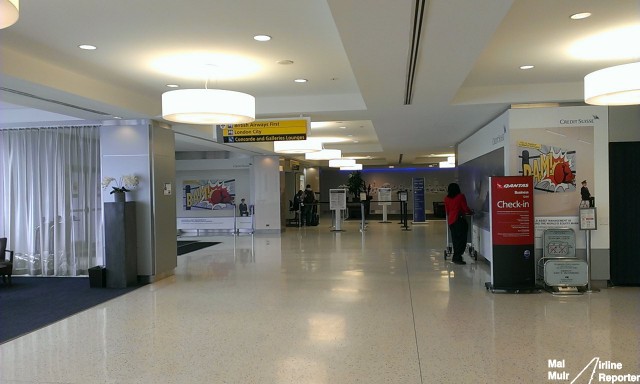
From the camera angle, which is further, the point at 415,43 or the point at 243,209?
the point at 243,209

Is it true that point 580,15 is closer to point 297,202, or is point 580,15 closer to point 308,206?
point 297,202

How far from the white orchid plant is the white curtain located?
73 centimetres

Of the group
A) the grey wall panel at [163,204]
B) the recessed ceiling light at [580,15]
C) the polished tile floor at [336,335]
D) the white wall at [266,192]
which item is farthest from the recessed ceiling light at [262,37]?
the white wall at [266,192]

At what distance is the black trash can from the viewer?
903cm

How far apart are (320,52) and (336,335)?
11.8 feet

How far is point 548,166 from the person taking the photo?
832cm

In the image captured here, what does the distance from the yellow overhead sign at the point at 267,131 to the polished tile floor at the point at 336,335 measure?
2829 millimetres

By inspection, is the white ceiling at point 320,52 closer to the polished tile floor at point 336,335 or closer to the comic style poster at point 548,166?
the comic style poster at point 548,166

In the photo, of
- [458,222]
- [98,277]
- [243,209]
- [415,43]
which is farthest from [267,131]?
[243,209]

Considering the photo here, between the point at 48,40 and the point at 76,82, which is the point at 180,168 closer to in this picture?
the point at 76,82

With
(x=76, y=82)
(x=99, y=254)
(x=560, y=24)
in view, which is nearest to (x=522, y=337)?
(x=560, y=24)

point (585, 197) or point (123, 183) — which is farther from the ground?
point (123, 183)

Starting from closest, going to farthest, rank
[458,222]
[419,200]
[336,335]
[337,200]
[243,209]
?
[336,335] → [458,222] → [337,200] → [243,209] → [419,200]

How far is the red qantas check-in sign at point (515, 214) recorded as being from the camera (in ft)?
25.9
